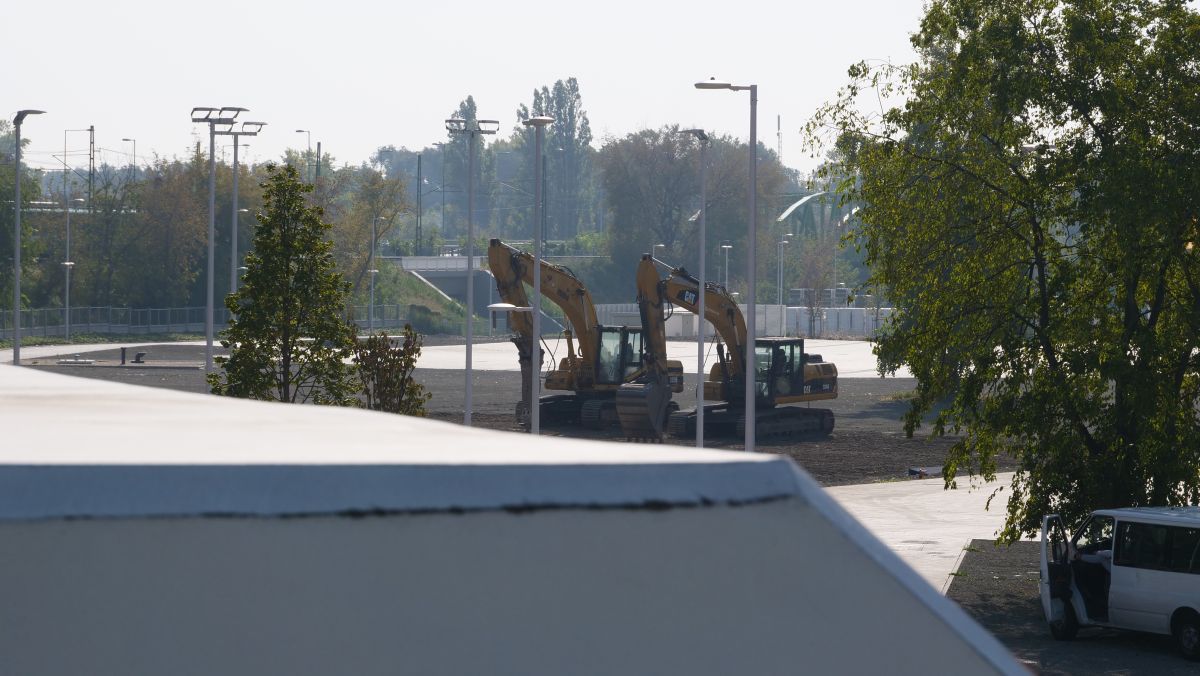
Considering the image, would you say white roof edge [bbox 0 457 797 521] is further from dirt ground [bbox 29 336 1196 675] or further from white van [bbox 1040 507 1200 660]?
white van [bbox 1040 507 1200 660]

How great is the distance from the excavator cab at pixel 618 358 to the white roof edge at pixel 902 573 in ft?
116

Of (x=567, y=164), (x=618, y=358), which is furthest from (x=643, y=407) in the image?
(x=567, y=164)

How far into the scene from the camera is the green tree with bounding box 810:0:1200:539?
1574 cm

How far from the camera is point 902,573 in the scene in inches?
72.5

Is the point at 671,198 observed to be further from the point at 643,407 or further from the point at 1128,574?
the point at 1128,574

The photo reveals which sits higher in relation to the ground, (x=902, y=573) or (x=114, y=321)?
(x=902, y=573)

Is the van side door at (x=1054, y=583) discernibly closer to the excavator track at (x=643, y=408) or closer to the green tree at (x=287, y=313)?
the green tree at (x=287, y=313)

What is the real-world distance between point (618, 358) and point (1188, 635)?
24043 millimetres

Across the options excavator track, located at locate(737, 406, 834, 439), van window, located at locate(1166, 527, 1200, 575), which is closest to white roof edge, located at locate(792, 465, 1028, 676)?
van window, located at locate(1166, 527, 1200, 575)

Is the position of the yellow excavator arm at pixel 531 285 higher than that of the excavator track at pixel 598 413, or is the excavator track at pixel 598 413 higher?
the yellow excavator arm at pixel 531 285

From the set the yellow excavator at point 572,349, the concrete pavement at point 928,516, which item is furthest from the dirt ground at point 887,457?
the yellow excavator at point 572,349

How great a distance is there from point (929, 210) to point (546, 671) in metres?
16.3

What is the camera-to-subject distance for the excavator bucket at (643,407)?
3228 cm

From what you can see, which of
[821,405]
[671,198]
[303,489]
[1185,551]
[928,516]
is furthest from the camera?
[671,198]
